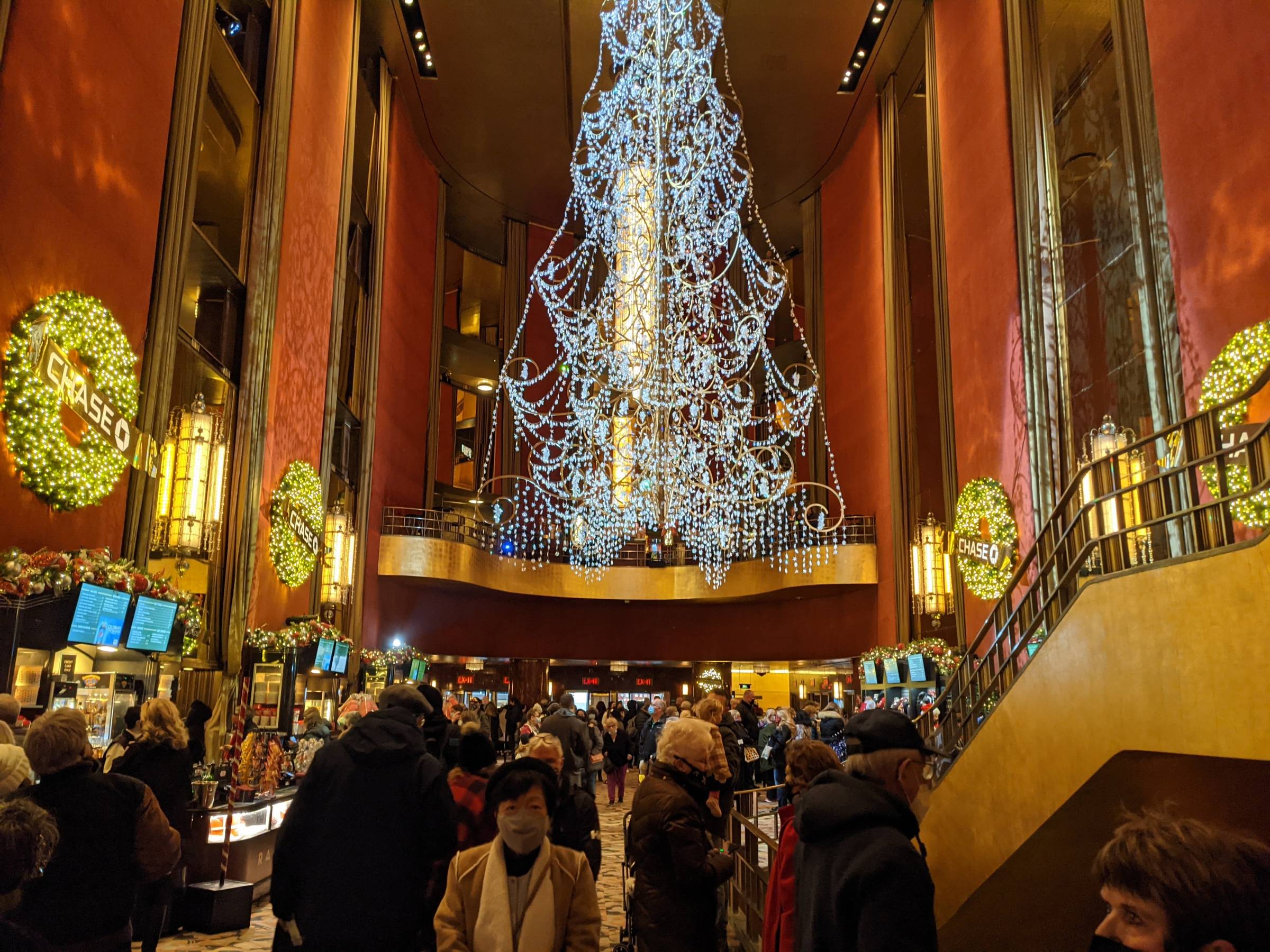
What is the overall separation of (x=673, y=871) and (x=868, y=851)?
1.56 m

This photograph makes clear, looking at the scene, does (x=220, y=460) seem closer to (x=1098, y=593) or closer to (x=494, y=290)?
(x=1098, y=593)

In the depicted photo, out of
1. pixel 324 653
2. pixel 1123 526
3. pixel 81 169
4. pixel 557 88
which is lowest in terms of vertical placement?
pixel 324 653

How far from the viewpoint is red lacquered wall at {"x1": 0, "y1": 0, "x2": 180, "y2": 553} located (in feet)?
19.3

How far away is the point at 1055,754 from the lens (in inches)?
192

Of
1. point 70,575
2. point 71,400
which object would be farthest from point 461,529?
point 70,575

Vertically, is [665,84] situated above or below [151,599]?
above

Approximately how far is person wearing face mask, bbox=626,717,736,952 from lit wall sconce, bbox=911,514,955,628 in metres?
10.8

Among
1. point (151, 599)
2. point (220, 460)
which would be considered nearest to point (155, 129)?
point (220, 460)

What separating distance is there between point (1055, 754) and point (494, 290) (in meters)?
22.6

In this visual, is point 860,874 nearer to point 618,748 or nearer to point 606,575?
point 618,748

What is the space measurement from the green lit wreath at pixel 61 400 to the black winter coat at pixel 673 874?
477 cm

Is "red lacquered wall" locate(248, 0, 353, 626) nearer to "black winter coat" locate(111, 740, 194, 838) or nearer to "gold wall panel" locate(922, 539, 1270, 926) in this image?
"black winter coat" locate(111, 740, 194, 838)

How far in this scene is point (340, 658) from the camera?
12000mm

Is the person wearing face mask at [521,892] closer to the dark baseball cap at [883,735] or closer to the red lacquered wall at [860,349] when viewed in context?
the dark baseball cap at [883,735]
